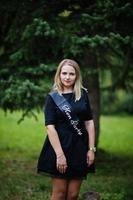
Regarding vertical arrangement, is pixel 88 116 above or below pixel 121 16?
below

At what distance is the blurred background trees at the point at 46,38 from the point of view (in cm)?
845

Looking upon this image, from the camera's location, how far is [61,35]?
8.76m

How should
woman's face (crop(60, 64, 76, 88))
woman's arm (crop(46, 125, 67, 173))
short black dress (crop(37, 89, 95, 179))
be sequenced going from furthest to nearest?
woman's face (crop(60, 64, 76, 88)), short black dress (crop(37, 89, 95, 179)), woman's arm (crop(46, 125, 67, 173))

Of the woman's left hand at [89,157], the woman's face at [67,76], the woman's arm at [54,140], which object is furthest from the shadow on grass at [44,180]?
the woman's face at [67,76]

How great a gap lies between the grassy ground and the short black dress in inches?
85.5

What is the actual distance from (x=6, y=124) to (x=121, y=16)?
13.2 metres

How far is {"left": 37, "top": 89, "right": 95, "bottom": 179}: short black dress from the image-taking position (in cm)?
609

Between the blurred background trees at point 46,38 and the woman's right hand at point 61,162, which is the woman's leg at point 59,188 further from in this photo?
the blurred background trees at point 46,38

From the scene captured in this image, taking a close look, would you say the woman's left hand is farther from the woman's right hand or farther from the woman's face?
the woman's face

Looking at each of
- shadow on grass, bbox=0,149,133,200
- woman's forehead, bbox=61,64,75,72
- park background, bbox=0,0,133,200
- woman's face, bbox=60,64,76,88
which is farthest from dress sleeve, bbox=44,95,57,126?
shadow on grass, bbox=0,149,133,200

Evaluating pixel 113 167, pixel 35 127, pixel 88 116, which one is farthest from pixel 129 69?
pixel 35 127

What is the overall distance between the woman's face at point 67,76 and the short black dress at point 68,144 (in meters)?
0.13

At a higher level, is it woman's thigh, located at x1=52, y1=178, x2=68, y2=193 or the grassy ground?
woman's thigh, located at x1=52, y1=178, x2=68, y2=193

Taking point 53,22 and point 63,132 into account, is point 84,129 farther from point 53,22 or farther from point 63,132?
point 53,22
